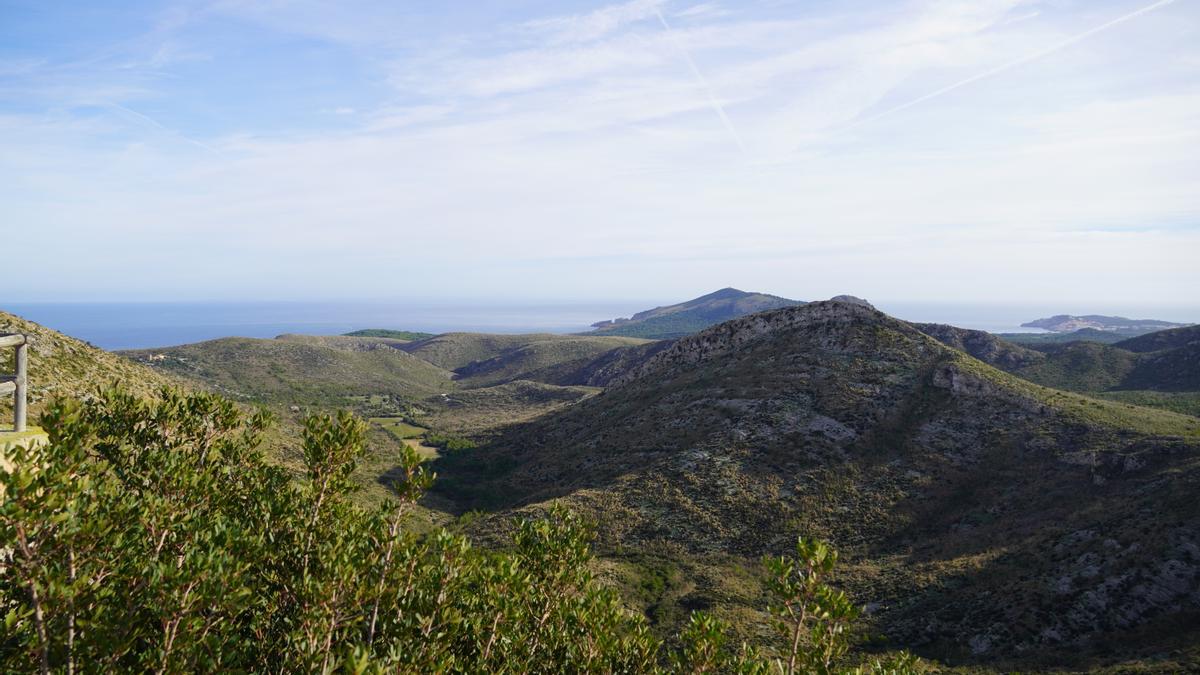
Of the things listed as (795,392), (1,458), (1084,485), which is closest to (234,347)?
(795,392)

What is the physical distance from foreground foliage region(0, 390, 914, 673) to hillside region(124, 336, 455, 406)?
10696 cm

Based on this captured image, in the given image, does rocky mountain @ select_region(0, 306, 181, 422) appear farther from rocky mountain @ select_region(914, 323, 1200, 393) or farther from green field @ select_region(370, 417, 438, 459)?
rocky mountain @ select_region(914, 323, 1200, 393)

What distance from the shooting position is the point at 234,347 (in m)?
148

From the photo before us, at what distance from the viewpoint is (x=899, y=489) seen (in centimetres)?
5456

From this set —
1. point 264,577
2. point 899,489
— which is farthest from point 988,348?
point 264,577

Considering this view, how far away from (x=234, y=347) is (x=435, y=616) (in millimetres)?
164500

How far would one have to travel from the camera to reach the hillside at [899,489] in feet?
113

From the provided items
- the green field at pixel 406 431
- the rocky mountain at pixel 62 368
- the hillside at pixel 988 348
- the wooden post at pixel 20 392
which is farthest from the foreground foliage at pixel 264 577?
the hillside at pixel 988 348

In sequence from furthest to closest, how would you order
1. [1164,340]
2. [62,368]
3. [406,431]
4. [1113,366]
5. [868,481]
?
[1164,340] < [1113,366] < [406,431] < [868,481] < [62,368]

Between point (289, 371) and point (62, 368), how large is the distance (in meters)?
101

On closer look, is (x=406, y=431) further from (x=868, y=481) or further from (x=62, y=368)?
(x=868, y=481)

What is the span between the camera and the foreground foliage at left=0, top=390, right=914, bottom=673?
9938mm

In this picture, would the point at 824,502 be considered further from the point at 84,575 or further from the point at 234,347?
the point at 234,347

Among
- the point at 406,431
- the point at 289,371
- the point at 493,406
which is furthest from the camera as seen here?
the point at 289,371
